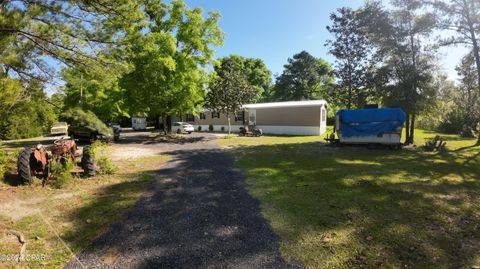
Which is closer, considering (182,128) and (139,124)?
(182,128)

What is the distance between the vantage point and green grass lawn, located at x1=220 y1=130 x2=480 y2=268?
433 cm

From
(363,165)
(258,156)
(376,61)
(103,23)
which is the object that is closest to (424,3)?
(376,61)

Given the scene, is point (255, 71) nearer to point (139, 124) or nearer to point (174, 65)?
point (139, 124)

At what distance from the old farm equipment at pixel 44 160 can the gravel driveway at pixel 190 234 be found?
2.83m

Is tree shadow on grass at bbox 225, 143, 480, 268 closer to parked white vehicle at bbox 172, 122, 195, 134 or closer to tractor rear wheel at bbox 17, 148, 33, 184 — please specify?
tractor rear wheel at bbox 17, 148, 33, 184

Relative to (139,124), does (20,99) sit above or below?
above

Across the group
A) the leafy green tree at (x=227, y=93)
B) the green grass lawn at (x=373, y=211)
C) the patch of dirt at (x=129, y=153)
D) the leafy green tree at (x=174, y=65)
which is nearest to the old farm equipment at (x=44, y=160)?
the patch of dirt at (x=129, y=153)

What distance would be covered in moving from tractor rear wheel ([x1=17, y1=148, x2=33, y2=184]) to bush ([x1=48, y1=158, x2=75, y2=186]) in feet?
1.85

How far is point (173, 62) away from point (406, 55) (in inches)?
685

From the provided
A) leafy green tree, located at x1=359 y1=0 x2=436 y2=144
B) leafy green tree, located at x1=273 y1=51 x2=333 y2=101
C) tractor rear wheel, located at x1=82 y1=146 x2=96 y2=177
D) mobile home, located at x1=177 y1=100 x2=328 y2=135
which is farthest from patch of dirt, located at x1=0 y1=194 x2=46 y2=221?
leafy green tree, located at x1=273 y1=51 x2=333 y2=101

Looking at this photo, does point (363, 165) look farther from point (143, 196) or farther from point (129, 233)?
point (129, 233)

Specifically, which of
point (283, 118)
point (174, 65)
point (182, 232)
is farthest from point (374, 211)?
point (283, 118)

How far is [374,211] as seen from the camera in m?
6.18

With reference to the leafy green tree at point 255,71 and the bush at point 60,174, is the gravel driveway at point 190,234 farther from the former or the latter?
the leafy green tree at point 255,71
